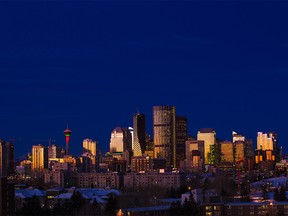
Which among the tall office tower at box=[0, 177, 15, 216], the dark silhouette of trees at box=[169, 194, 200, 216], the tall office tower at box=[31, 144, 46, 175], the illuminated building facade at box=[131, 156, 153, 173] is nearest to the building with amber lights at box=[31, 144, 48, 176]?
the tall office tower at box=[31, 144, 46, 175]

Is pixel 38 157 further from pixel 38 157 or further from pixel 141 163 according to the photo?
pixel 141 163

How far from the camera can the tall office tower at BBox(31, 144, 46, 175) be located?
113 meters

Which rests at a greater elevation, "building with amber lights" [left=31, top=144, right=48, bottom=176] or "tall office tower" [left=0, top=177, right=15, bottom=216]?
"building with amber lights" [left=31, top=144, right=48, bottom=176]

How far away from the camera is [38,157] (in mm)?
117562

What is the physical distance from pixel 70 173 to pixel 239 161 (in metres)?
43.6

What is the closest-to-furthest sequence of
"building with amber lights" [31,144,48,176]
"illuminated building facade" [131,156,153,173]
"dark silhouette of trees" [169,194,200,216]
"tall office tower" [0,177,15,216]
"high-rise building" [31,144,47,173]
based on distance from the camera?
1. "tall office tower" [0,177,15,216]
2. "dark silhouette of trees" [169,194,200,216]
3. "illuminated building facade" [131,156,153,173]
4. "building with amber lights" [31,144,48,176]
5. "high-rise building" [31,144,47,173]

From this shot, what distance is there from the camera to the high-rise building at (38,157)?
4471 inches

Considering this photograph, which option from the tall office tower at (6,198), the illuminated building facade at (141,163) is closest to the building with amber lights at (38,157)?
the illuminated building facade at (141,163)

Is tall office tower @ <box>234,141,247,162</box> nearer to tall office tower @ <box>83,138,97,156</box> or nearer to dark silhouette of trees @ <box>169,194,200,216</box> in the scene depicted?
tall office tower @ <box>83,138,97,156</box>

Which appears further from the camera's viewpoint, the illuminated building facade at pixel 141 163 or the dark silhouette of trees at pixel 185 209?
the illuminated building facade at pixel 141 163

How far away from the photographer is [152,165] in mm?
109750

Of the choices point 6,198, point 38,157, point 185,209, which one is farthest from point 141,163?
point 6,198

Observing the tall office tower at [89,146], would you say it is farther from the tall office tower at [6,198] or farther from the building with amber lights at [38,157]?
the tall office tower at [6,198]

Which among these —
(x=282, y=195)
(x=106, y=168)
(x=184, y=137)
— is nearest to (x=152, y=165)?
(x=106, y=168)
